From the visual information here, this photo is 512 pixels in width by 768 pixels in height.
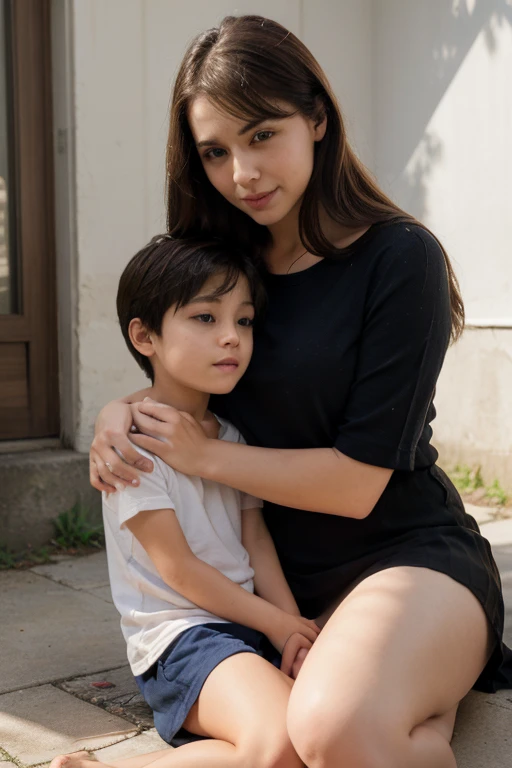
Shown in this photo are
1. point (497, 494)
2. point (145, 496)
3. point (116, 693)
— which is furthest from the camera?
point (497, 494)

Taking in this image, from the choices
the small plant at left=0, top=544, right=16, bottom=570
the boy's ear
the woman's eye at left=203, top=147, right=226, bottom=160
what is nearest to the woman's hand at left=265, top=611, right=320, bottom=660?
the boy's ear

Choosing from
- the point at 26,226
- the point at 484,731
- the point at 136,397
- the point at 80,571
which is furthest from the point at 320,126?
the point at 26,226

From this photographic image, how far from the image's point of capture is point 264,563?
2.46 meters

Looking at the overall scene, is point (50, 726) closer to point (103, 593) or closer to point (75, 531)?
point (103, 593)

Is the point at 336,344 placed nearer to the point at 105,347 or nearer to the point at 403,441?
the point at 403,441

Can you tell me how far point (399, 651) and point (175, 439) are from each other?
681 mm

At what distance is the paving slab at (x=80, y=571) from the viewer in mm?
3836

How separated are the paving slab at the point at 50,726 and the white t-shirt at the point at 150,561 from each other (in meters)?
0.18

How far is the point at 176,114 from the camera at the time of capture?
240cm

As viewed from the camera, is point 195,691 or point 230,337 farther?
point 230,337

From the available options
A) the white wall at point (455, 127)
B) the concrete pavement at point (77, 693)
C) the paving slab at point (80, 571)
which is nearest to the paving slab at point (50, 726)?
the concrete pavement at point (77, 693)

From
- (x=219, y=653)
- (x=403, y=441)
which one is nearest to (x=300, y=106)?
(x=403, y=441)

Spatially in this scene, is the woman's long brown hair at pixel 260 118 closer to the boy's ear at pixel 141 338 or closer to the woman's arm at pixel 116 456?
the boy's ear at pixel 141 338

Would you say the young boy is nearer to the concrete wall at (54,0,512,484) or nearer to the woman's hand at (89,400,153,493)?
the woman's hand at (89,400,153,493)
